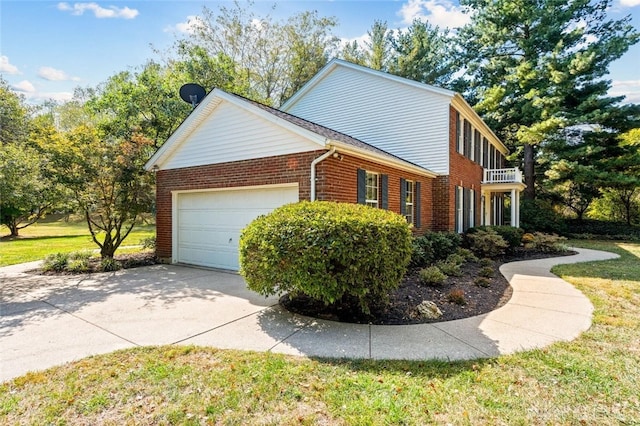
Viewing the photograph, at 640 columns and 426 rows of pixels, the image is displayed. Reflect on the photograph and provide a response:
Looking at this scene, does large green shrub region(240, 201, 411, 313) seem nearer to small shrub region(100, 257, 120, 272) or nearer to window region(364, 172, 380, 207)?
window region(364, 172, 380, 207)

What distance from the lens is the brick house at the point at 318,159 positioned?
770 cm

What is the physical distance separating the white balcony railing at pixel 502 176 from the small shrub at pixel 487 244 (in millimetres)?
5246

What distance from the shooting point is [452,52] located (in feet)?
78.8

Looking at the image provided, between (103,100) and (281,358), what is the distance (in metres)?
14.5

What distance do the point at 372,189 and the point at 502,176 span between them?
473 inches

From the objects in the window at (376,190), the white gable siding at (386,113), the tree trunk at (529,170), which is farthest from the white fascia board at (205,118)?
the tree trunk at (529,170)

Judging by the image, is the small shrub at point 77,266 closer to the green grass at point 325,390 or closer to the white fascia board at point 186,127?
the white fascia board at point 186,127

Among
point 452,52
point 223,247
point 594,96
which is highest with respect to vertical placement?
point 452,52

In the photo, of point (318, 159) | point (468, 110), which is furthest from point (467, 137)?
point (318, 159)

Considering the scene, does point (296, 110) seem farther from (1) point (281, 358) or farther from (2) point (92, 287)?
(1) point (281, 358)

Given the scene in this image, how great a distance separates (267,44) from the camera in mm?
23047

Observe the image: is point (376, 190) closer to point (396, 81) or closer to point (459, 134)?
point (396, 81)

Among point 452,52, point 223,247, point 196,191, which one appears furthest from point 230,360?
point 452,52

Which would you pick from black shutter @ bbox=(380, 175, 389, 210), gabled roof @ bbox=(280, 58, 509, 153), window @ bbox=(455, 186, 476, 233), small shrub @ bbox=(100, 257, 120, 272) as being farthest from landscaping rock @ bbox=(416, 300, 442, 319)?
gabled roof @ bbox=(280, 58, 509, 153)
